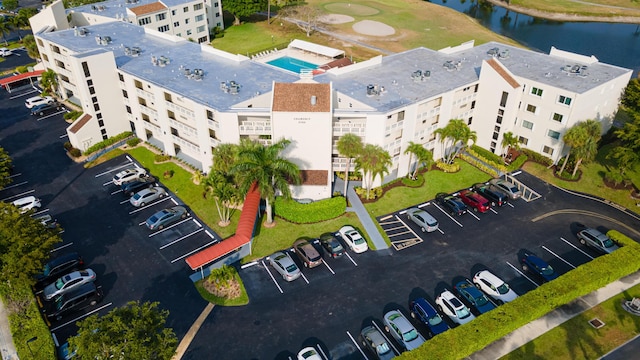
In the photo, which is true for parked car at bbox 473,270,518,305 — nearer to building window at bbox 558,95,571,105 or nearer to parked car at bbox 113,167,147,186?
building window at bbox 558,95,571,105

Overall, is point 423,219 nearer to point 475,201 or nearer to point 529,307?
point 475,201

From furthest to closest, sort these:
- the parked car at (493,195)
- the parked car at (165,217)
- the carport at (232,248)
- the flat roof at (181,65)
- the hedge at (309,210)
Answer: the flat roof at (181,65)
the parked car at (493,195)
the hedge at (309,210)
the parked car at (165,217)
the carport at (232,248)

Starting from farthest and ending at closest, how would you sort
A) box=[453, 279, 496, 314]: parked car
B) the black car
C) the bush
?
the bush → the black car → box=[453, 279, 496, 314]: parked car

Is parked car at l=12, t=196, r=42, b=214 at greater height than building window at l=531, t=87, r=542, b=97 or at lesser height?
lesser

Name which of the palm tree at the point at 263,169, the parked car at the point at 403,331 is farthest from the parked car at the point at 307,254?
the parked car at the point at 403,331

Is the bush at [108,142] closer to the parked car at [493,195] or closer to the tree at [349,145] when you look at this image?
the tree at [349,145]

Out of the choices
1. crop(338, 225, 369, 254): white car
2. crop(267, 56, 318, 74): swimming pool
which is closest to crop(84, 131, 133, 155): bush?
crop(338, 225, 369, 254): white car
